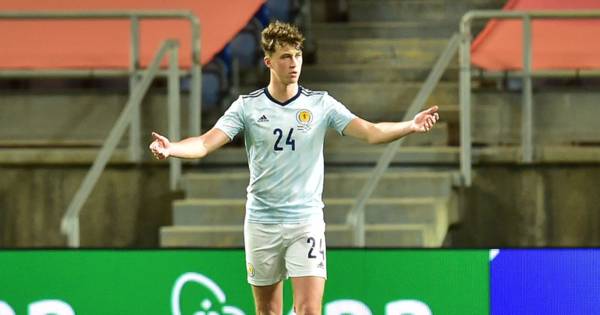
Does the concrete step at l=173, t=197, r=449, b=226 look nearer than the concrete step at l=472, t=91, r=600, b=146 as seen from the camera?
Yes

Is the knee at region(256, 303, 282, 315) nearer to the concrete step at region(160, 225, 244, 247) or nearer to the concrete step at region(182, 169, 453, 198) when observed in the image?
the concrete step at region(160, 225, 244, 247)

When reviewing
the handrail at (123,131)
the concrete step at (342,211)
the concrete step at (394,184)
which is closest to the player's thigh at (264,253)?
the handrail at (123,131)

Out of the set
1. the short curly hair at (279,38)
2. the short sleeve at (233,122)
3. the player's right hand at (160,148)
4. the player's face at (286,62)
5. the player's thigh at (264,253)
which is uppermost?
the short curly hair at (279,38)

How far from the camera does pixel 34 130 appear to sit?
1102 cm

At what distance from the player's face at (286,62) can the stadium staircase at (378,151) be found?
88.6 inches

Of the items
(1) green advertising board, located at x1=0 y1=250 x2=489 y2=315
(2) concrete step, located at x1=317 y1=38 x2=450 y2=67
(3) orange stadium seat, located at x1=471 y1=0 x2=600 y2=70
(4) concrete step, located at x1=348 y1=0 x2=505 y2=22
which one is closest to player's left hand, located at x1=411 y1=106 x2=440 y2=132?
(1) green advertising board, located at x1=0 y1=250 x2=489 y2=315

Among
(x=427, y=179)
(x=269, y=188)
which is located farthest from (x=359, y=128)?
(x=427, y=179)

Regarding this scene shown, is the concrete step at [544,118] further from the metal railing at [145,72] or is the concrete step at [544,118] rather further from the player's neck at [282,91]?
the player's neck at [282,91]

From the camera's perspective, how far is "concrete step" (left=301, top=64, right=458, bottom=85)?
12.0 metres

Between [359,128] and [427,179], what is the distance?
3.09m

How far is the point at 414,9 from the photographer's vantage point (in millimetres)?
13039

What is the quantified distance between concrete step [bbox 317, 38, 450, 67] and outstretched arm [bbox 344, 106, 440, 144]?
16.4ft

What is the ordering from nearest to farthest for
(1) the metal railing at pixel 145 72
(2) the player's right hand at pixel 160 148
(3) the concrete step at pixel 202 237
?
(2) the player's right hand at pixel 160 148 < (3) the concrete step at pixel 202 237 < (1) the metal railing at pixel 145 72

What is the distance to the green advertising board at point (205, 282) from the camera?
8242 millimetres
